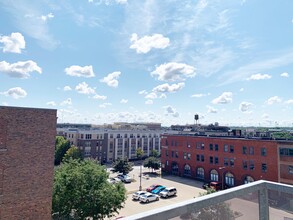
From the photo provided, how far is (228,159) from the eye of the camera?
43.4 meters

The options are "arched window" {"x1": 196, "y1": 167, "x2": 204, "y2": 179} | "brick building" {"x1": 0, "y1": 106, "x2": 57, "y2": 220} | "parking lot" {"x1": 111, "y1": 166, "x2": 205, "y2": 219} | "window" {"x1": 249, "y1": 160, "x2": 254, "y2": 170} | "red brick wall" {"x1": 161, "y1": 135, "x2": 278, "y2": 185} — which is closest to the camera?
"brick building" {"x1": 0, "y1": 106, "x2": 57, "y2": 220}

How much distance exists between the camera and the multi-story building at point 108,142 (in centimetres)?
6950

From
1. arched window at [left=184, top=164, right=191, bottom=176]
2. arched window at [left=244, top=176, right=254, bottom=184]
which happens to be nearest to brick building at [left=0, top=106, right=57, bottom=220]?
arched window at [left=244, top=176, right=254, bottom=184]

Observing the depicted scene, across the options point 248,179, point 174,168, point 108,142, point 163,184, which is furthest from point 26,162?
point 108,142

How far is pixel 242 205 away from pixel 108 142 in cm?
7152

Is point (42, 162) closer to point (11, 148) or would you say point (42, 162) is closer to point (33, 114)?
point (11, 148)

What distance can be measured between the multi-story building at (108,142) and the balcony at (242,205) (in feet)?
225

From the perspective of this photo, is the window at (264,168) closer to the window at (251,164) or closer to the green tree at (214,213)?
the window at (251,164)

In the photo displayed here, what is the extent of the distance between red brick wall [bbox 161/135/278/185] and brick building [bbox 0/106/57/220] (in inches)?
1317

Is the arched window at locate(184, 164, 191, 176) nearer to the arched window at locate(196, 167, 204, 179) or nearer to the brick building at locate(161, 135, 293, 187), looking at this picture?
the brick building at locate(161, 135, 293, 187)

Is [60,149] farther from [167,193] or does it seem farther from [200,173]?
[167,193]

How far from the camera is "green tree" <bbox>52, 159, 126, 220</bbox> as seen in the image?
2033 centimetres

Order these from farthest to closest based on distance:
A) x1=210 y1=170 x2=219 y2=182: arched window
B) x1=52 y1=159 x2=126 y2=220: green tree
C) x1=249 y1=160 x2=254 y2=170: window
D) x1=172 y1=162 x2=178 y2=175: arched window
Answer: x1=172 y1=162 x2=178 y2=175: arched window, x1=210 y1=170 x2=219 y2=182: arched window, x1=249 y1=160 x2=254 y2=170: window, x1=52 y1=159 x2=126 y2=220: green tree

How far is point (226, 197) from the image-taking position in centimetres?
290
